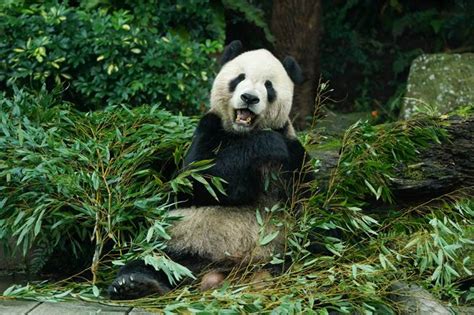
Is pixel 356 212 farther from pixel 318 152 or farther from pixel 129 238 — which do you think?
pixel 129 238

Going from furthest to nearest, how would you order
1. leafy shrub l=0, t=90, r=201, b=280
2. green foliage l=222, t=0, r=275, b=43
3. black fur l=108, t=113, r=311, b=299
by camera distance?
green foliage l=222, t=0, r=275, b=43 < leafy shrub l=0, t=90, r=201, b=280 < black fur l=108, t=113, r=311, b=299

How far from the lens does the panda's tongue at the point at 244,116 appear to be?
18.1ft

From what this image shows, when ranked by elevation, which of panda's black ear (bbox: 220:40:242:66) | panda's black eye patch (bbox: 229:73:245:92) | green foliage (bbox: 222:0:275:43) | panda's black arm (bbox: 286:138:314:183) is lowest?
panda's black arm (bbox: 286:138:314:183)

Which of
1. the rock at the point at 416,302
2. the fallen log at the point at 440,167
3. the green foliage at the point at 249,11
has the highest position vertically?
the green foliage at the point at 249,11

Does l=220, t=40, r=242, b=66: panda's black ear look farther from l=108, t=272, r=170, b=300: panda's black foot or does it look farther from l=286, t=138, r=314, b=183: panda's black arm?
l=108, t=272, r=170, b=300: panda's black foot

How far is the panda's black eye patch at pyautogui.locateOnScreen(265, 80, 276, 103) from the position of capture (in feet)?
18.6

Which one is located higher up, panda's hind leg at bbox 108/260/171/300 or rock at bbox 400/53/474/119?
rock at bbox 400/53/474/119

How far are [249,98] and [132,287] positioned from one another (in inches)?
54.4

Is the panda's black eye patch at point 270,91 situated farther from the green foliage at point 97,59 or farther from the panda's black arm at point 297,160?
the green foliage at point 97,59

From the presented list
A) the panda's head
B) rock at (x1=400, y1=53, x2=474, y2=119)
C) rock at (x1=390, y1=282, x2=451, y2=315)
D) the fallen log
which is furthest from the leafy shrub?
rock at (x1=400, y1=53, x2=474, y2=119)

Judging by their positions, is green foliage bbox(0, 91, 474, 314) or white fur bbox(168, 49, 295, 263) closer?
green foliage bbox(0, 91, 474, 314)

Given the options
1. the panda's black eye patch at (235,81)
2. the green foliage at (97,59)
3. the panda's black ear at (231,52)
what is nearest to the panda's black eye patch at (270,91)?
the panda's black eye patch at (235,81)

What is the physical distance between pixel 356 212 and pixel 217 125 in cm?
112

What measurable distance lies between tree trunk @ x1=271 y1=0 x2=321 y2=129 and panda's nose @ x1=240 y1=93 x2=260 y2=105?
543 centimetres
